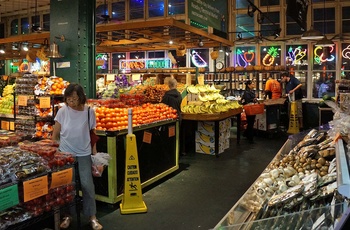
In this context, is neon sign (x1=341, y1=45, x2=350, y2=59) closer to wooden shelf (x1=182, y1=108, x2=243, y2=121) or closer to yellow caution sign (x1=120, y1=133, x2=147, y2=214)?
wooden shelf (x1=182, y1=108, x2=243, y2=121)

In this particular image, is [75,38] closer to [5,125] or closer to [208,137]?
[5,125]

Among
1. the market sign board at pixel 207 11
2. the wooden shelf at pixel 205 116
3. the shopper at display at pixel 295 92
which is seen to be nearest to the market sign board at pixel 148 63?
the shopper at display at pixel 295 92

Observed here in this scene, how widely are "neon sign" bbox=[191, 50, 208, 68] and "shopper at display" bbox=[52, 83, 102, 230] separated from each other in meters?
11.4

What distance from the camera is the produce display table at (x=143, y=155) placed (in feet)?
14.6

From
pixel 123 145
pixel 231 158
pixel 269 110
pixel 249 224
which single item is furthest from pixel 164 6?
pixel 249 224

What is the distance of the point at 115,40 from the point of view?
31.7ft

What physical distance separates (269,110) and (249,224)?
332 inches

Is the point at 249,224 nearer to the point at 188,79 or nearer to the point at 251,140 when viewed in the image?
the point at 251,140

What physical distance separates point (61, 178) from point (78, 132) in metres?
1.00

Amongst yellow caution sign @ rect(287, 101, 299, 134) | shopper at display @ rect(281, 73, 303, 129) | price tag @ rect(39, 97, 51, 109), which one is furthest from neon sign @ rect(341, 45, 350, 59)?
→ price tag @ rect(39, 97, 51, 109)

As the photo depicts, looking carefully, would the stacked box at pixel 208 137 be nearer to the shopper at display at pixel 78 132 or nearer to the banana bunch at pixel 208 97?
the banana bunch at pixel 208 97

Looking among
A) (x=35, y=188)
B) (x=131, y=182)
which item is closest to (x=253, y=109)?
(x=131, y=182)

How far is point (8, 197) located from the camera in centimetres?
217

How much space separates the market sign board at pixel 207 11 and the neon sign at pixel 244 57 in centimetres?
622
